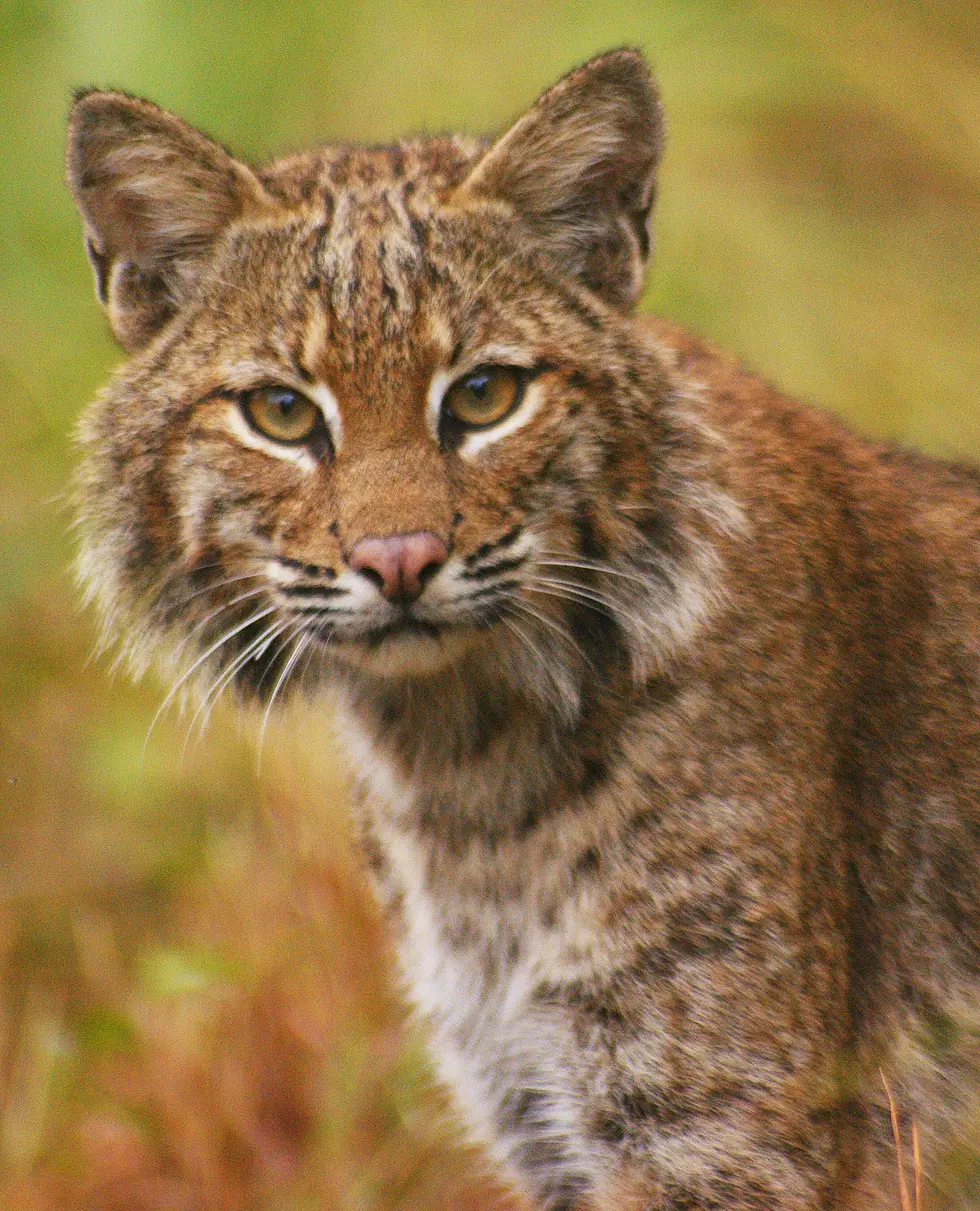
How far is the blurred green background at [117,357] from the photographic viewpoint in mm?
5477

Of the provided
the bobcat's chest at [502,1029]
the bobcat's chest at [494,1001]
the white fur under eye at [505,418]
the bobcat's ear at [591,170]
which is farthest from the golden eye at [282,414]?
the bobcat's chest at [502,1029]

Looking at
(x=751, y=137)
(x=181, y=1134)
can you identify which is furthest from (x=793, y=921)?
(x=751, y=137)

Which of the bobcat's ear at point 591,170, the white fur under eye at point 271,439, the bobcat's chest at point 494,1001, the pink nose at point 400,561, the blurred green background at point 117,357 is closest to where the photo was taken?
the pink nose at point 400,561

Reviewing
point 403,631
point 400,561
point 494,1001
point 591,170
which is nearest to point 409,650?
point 403,631

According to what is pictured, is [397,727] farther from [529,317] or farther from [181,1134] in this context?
[181,1134]

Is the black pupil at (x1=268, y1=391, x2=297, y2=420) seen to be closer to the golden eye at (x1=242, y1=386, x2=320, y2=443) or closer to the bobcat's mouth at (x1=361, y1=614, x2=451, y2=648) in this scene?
the golden eye at (x1=242, y1=386, x2=320, y2=443)

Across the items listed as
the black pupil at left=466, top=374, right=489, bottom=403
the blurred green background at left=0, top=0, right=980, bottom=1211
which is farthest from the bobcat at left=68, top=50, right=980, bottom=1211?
the blurred green background at left=0, top=0, right=980, bottom=1211

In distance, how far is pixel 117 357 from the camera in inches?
327

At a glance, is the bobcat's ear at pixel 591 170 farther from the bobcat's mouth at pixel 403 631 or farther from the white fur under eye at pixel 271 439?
the bobcat's mouth at pixel 403 631

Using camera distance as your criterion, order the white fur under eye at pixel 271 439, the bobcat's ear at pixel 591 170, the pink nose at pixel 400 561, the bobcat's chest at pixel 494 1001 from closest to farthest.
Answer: the pink nose at pixel 400 561 < the white fur under eye at pixel 271 439 < the bobcat's ear at pixel 591 170 < the bobcat's chest at pixel 494 1001

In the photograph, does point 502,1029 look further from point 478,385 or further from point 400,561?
point 478,385

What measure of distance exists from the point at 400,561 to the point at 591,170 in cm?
120

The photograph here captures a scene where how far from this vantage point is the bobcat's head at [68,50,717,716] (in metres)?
3.98

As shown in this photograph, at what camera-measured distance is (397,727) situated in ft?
15.5
